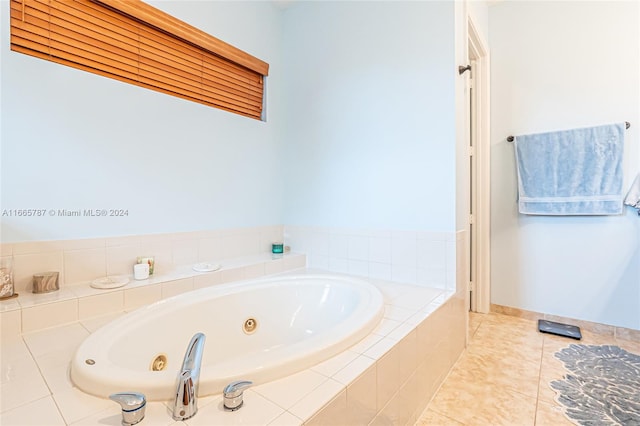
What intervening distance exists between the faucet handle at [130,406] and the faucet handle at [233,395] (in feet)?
0.57

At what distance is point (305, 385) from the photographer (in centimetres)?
81

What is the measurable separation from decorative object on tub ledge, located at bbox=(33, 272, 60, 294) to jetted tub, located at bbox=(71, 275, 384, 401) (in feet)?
1.51

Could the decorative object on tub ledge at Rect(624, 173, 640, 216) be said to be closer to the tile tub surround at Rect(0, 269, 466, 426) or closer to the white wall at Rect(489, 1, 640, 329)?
the white wall at Rect(489, 1, 640, 329)

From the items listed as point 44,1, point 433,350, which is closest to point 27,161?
point 44,1

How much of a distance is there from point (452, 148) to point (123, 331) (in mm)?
1802

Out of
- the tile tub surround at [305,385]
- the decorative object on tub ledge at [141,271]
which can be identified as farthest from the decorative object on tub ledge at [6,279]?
the decorative object on tub ledge at [141,271]

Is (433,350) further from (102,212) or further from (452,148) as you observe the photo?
(102,212)

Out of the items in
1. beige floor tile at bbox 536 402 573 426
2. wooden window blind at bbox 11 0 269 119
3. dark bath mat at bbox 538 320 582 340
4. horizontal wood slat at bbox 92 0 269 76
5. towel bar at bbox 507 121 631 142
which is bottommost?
beige floor tile at bbox 536 402 573 426

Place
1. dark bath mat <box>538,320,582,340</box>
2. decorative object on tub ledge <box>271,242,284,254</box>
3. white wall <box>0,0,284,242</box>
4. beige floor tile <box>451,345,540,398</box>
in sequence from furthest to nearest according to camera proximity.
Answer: decorative object on tub ledge <box>271,242,284,254</box> < dark bath mat <box>538,320,582,340</box> < beige floor tile <box>451,345,540,398</box> < white wall <box>0,0,284,242</box>

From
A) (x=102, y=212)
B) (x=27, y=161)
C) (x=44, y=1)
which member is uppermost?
(x=44, y=1)

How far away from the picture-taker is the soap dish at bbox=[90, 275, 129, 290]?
1.36 metres

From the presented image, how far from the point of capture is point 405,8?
186 cm

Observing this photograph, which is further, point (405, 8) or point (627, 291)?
point (627, 291)

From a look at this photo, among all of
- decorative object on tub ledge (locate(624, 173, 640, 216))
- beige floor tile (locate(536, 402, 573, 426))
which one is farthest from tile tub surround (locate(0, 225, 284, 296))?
decorative object on tub ledge (locate(624, 173, 640, 216))
